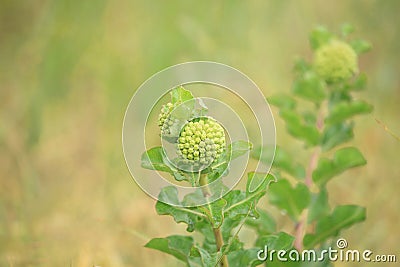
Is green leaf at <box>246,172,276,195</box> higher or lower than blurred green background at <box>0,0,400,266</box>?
lower

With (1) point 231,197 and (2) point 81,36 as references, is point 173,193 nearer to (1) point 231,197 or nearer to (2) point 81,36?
(1) point 231,197

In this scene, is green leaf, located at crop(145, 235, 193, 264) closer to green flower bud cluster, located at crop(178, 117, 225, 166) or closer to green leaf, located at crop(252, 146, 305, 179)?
green flower bud cluster, located at crop(178, 117, 225, 166)

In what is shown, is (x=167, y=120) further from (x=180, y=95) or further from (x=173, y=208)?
(x=173, y=208)

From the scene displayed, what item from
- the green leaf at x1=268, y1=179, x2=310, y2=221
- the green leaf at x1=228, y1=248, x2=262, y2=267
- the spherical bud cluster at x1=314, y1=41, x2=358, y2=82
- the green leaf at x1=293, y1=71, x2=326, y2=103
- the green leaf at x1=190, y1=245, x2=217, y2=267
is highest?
the spherical bud cluster at x1=314, y1=41, x2=358, y2=82

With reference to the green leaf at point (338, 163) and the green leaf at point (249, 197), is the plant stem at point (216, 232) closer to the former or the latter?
the green leaf at point (249, 197)

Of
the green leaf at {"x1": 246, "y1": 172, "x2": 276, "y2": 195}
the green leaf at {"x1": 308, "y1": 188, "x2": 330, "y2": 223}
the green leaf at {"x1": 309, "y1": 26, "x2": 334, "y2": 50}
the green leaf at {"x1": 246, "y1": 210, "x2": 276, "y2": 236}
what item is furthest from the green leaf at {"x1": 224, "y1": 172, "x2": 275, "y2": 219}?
the green leaf at {"x1": 309, "y1": 26, "x2": 334, "y2": 50}

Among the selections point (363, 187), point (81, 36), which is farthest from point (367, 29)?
point (81, 36)

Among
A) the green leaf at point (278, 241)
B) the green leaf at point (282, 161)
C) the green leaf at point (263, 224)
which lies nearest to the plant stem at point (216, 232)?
the green leaf at point (278, 241)

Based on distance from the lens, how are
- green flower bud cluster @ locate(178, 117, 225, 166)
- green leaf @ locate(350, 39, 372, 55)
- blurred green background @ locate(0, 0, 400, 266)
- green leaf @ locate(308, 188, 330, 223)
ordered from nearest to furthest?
1. green flower bud cluster @ locate(178, 117, 225, 166)
2. green leaf @ locate(308, 188, 330, 223)
3. green leaf @ locate(350, 39, 372, 55)
4. blurred green background @ locate(0, 0, 400, 266)

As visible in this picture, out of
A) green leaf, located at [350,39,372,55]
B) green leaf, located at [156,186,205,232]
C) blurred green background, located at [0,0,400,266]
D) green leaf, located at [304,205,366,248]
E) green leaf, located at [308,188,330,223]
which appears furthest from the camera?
blurred green background, located at [0,0,400,266]

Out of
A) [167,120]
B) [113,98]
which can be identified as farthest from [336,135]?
[113,98]
